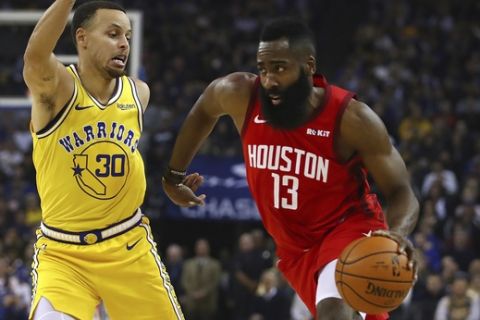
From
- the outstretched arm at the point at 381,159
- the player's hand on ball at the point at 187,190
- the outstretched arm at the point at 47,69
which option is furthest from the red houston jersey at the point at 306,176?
the outstretched arm at the point at 47,69

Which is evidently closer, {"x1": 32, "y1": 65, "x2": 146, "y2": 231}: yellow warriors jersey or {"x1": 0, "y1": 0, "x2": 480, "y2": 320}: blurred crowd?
{"x1": 32, "y1": 65, "x2": 146, "y2": 231}: yellow warriors jersey

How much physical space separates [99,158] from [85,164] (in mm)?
88

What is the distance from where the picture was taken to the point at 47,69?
18.1 ft

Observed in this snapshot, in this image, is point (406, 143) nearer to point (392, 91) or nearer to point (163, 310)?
point (392, 91)

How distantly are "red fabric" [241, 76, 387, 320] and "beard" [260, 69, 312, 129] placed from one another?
5 cm

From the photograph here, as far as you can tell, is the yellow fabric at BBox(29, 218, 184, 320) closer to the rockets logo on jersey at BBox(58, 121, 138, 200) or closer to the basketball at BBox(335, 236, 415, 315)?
the rockets logo on jersey at BBox(58, 121, 138, 200)

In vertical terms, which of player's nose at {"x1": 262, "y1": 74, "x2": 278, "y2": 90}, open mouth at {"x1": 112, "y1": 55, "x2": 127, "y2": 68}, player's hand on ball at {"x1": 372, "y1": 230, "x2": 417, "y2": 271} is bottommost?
player's hand on ball at {"x1": 372, "y1": 230, "x2": 417, "y2": 271}

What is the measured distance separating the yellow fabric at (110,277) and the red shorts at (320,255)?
73cm

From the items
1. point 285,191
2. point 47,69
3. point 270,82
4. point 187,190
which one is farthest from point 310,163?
point 47,69

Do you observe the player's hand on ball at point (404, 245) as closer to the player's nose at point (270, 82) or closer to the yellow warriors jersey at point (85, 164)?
the player's nose at point (270, 82)

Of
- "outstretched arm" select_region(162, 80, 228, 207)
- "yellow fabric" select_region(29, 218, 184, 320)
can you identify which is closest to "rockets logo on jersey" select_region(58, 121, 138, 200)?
"yellow fabric" select_region(29, 218, 184, 320)

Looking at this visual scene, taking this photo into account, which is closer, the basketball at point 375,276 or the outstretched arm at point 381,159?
the basketball at point 375,276

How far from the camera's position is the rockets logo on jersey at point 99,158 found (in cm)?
572

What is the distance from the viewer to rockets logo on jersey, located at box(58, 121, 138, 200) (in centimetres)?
572
